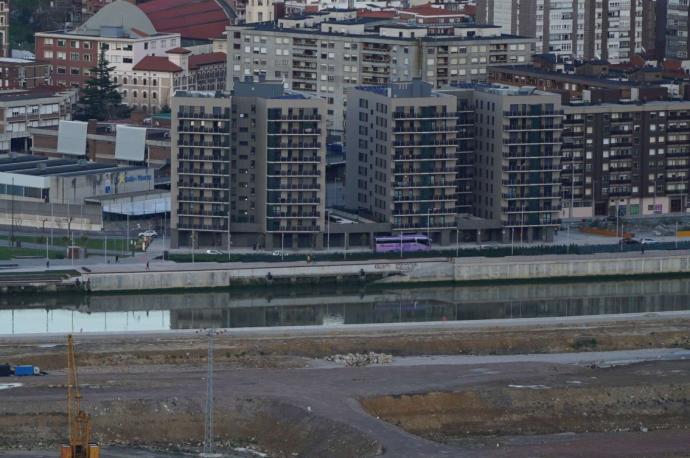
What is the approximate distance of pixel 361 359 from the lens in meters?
86.8

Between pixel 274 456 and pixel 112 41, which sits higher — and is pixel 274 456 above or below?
below

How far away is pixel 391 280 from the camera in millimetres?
104250

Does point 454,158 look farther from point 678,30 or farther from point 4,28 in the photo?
point 4,28

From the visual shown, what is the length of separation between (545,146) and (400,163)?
597cm

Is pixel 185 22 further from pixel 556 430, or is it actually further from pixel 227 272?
pixel 556 430

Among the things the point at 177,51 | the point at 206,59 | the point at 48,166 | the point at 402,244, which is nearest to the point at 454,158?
the point at 402,244

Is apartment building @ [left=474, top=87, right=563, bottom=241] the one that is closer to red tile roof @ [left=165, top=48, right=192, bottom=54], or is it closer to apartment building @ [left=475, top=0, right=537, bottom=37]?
apartment building @ [left=475, top=0, right=537, bottom=37]

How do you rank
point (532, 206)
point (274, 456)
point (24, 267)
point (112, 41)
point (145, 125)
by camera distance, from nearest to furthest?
A: point (274, 456)
point (24, 267)
point (532, 206)
point (145, 125)
point (112, 41)

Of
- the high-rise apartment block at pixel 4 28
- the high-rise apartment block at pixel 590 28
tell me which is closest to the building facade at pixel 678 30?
the high-rise apartment block at pixel 590 28

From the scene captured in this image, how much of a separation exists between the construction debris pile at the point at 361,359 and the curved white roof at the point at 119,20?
56.4 m

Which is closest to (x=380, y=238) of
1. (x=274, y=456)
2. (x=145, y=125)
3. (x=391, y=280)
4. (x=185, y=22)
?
(x=391, y=280)

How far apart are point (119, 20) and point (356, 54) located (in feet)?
50.5

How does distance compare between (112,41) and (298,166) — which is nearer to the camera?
(298,166)

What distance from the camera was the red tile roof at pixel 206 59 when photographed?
464ft
